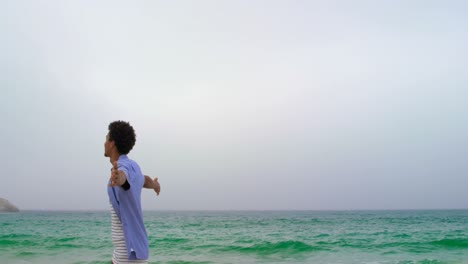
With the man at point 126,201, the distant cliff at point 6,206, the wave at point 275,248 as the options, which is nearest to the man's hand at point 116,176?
the man at point 126,201

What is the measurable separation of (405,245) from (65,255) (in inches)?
439

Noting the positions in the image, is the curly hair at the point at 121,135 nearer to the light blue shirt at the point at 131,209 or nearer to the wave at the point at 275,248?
the light blue shirt at the point at 131,209

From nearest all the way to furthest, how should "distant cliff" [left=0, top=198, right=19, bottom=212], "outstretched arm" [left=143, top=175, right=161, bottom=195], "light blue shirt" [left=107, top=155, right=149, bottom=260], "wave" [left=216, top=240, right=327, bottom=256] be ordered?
"light blue shirt" [left=107, top=155, right=149, bottom=260]
"outstretched arm" [left=143, top=175, right=161, bottom=195]
"wave" [left=216, top=240, right=327, bottom=256]
"distant cliff" [left=0, top=198, right=19, bottom=212]

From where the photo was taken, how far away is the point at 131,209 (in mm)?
2953

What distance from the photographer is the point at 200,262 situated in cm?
1102

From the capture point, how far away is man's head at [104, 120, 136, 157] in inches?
120

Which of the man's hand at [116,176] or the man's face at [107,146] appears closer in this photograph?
the man's hand at [116,176]

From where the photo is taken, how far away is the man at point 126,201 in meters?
2.90

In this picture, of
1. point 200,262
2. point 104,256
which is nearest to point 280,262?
point 200,262

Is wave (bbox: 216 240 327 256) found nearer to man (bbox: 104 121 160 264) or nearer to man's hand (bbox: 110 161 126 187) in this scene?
man (bbox: 104 121 160 264)

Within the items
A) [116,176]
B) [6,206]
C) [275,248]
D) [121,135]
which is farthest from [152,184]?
[6,206]

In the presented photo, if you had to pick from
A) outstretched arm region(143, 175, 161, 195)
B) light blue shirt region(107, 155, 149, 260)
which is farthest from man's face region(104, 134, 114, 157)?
outstretched arm region(143, 175, 161, 195)

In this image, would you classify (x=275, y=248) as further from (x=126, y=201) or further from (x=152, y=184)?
(x=126, y=201)

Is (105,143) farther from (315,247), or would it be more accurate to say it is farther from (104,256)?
(315,247)
